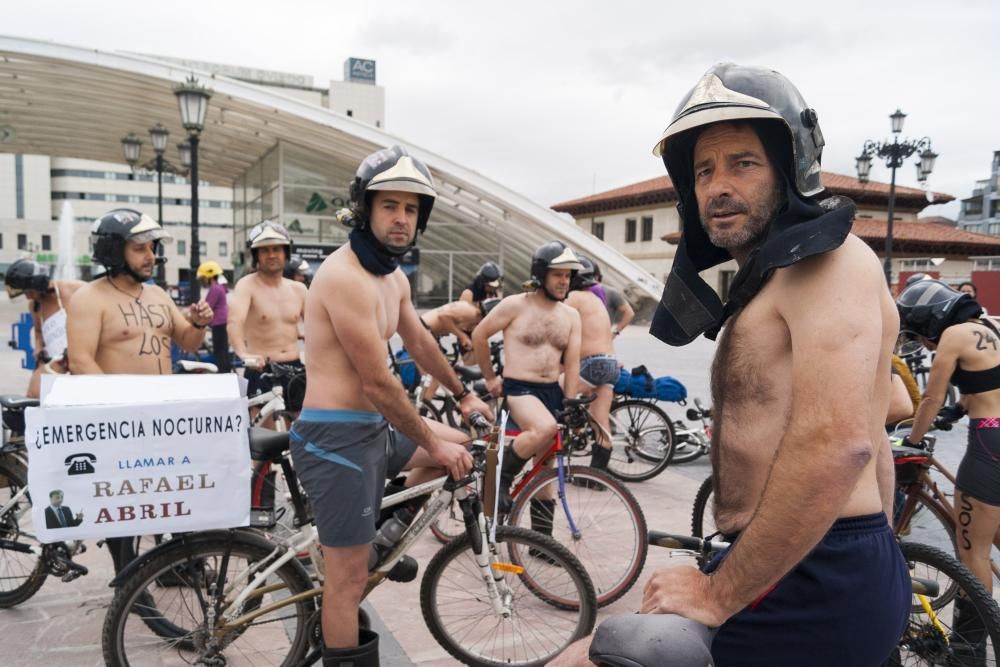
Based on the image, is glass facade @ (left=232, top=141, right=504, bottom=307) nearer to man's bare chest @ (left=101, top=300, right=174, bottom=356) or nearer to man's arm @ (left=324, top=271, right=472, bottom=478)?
man's bare chest @ (left=101, top=300, right=174, bottom=356)

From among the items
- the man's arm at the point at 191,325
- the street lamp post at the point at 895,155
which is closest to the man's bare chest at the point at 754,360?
the man's arm at the point at 191,325

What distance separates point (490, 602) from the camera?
10.9ft

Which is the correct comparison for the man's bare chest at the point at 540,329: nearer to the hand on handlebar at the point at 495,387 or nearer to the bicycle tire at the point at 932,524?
the hand on handlebar at the point at 495,387

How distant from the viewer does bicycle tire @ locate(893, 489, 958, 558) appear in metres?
3.84

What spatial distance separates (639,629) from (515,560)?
214cm

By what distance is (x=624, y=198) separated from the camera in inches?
1831

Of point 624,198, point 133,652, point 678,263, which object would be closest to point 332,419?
point 133,652

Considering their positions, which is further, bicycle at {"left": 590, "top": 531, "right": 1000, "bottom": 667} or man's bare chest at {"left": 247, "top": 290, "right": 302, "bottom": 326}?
man's bare chest at {"left": 247, "top": 290, "right": 302, "bottom": 326}

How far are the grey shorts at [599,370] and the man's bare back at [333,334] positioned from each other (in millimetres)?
3986

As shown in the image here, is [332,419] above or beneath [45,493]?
above

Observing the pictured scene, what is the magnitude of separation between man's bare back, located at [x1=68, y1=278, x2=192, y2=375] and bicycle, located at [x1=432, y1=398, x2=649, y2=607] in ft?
6.53

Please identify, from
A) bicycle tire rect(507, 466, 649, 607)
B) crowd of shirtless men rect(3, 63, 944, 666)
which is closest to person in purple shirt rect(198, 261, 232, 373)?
bicycle tire rect(507, 466, 649, 607)

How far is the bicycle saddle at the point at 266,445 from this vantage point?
325 cm

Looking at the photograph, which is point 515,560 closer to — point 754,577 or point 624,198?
point 754,577
